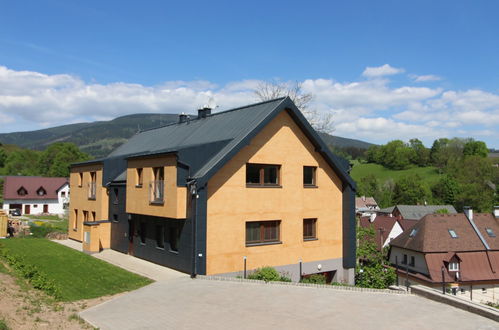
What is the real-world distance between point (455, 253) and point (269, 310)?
28235mm

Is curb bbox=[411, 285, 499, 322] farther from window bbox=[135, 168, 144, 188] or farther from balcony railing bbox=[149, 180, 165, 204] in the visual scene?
window bbox=[135, 168, 144, 188]

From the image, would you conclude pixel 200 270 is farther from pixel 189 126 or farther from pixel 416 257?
pixel 416 257

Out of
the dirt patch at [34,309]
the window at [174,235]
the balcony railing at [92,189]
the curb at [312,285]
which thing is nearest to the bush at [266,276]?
the curb at [312,285]

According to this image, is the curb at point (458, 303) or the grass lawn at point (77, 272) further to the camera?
the grass lawn at point (77, 272)

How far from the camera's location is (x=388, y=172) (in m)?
119

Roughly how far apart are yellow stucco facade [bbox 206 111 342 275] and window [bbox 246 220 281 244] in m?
0.29

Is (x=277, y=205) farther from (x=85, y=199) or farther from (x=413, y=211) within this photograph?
(x=413, y=211)

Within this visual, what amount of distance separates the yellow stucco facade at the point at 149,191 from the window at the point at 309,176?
6.73 metres

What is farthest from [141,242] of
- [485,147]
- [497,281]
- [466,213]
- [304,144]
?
[485,147]

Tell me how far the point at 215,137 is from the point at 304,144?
14.9 ft

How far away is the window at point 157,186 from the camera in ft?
64.3

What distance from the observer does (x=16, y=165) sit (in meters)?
120

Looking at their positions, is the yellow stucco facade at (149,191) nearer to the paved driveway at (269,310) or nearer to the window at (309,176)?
the paved driveway at (269,310)

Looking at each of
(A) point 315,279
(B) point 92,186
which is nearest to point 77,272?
(A) point 315,279
